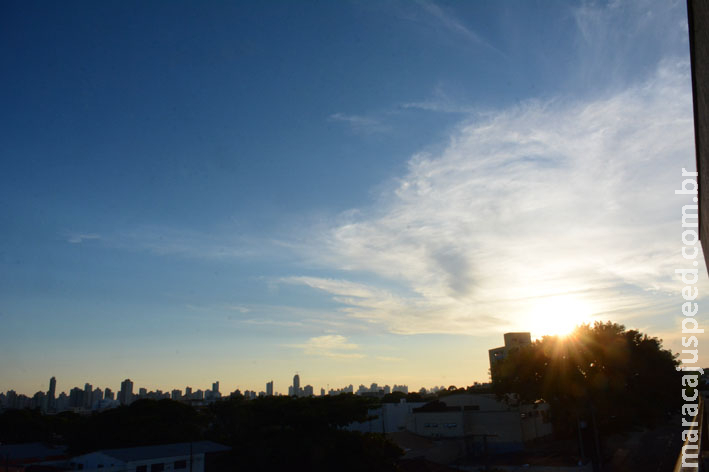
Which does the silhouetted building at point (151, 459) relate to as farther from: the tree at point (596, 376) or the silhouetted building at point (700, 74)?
the silhouetted building at point (700, 74)

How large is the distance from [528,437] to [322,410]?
30.2m

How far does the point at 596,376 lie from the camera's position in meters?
44.8

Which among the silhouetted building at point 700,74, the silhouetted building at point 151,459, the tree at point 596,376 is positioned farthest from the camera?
the tree at point 596,376

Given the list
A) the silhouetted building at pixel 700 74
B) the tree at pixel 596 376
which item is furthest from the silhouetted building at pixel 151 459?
the silhouetted building at pixel 700 74

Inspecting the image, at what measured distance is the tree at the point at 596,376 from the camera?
144 ft

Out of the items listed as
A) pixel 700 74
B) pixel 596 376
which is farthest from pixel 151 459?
pixel 596 376

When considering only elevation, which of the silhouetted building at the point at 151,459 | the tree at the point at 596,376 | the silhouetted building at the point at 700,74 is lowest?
the silhouetted building at the point at 151,459

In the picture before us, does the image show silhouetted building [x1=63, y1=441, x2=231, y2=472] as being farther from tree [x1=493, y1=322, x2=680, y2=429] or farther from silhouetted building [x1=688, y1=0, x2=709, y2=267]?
silhouetted building [x1=688, y1=0, x2=709, y2=267]

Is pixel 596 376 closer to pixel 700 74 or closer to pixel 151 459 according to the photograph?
pixel 151 459

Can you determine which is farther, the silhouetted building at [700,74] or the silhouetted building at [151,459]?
the silhouetted building at [151,459]

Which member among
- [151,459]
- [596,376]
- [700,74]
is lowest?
[151,459]

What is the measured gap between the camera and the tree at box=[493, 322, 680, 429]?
43781 millimetres

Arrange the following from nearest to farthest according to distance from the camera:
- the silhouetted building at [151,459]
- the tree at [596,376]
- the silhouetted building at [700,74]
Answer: the silhouetted building at [700,74]
the silhouetted building at [151,459]
the tree at [596,376]

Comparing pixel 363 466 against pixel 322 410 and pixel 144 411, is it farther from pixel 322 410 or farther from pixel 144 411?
pixel 144 411
